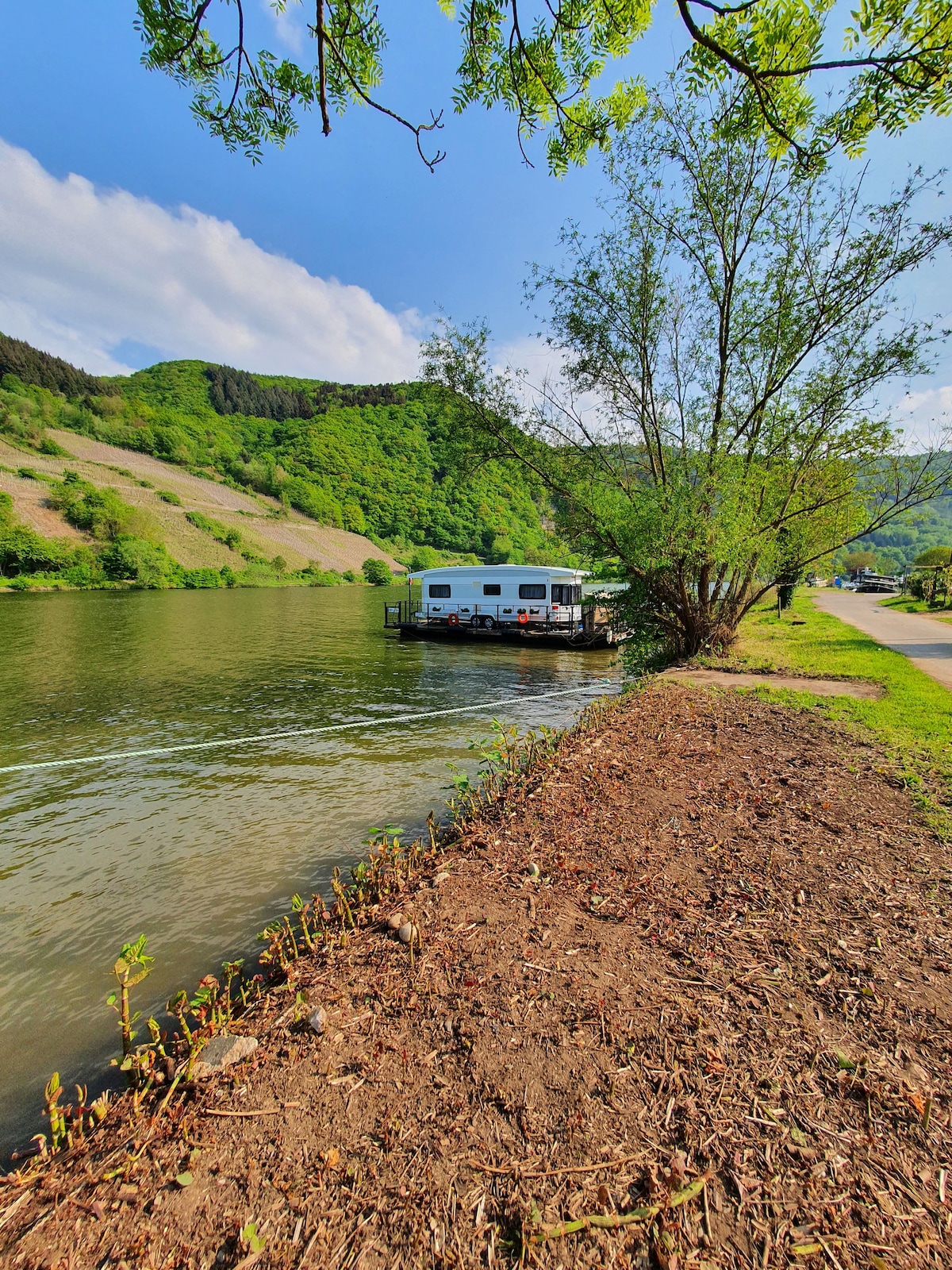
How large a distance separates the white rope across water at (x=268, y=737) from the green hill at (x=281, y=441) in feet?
222

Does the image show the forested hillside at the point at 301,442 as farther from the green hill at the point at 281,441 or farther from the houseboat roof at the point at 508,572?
the houseboat roof at the point at 508,572

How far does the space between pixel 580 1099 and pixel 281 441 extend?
166m

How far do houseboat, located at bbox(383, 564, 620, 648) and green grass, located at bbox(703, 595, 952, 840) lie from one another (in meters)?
9.75

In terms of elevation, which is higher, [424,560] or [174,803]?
[424,560]

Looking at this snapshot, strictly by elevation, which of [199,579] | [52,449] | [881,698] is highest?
[52,449]

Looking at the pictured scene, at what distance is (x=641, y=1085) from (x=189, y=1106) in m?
1.94

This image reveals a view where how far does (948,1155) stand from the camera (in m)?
1.96

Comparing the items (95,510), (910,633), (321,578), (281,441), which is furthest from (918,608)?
(281,441)

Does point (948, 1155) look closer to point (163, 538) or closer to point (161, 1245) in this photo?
point (161, 1245)

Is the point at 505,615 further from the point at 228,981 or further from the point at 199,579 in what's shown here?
the point at 199,579

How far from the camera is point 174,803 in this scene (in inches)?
317

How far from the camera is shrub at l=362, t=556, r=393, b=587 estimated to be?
9556 centimetres

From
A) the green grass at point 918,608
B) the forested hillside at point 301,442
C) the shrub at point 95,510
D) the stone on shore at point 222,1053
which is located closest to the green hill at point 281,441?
the forested hillside at point 301,442

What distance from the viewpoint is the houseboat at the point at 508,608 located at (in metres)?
28.0
